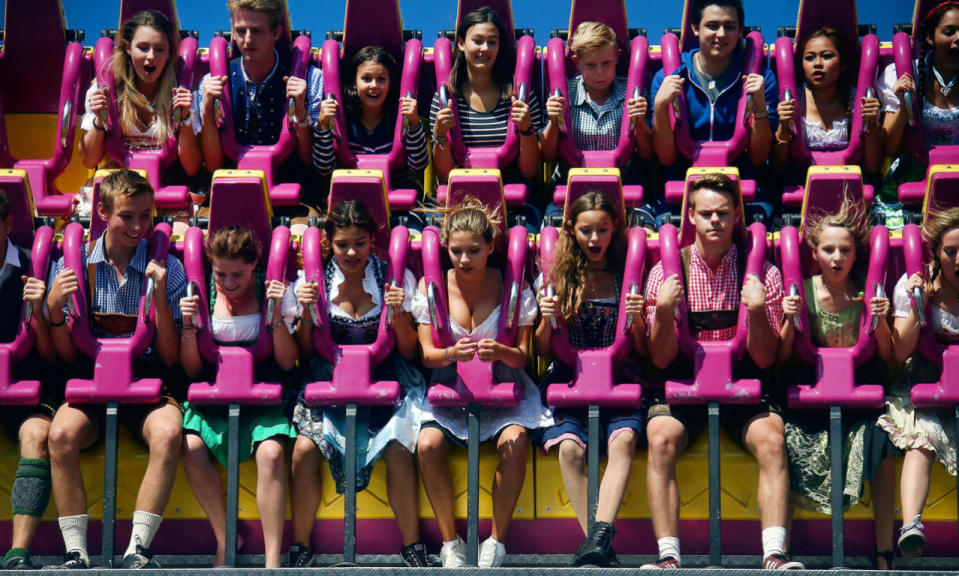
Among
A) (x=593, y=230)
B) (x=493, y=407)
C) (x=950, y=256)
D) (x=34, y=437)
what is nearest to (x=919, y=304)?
(x=950, y=256)

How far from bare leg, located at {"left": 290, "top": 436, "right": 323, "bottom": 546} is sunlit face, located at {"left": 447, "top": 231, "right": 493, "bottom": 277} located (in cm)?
71

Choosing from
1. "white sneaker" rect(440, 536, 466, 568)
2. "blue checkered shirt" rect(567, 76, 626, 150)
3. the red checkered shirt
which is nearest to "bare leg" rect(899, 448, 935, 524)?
the red checkered shirt

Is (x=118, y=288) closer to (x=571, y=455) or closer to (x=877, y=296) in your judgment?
(x=571, y=455)

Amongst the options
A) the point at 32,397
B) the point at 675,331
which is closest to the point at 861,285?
the point at 675,331

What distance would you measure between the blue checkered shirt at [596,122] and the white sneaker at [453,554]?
65.7 inches

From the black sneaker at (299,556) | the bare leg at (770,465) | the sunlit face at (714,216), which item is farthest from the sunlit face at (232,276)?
the bare leg at (770,465)

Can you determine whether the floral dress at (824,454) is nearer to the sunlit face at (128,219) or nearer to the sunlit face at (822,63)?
the sunlit face at (822,63)

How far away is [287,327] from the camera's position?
4.86m

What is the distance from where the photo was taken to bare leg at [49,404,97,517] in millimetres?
4715

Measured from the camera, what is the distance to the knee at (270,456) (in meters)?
4.74

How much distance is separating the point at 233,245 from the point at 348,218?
14.2 inches

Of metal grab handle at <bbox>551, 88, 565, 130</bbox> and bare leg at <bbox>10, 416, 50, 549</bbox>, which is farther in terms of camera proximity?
metal grab handle at <bbox>551, 88, 565, 130</bbox>

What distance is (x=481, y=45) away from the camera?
577 centimetres

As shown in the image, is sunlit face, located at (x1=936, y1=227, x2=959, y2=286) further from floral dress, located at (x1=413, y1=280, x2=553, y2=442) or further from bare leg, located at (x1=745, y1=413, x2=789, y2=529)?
floral dress, located at (x1=413, y1=280, x2=553, y2=442)
